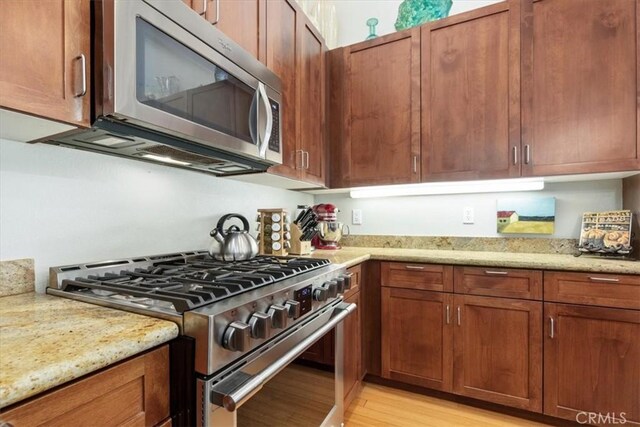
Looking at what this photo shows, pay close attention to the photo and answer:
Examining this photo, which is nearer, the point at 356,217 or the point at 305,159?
the point at 305,159

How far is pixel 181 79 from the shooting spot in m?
1.01

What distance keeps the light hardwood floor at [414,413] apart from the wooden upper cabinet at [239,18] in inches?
77.6

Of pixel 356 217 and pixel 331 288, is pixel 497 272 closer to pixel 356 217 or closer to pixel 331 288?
pixel 331 288

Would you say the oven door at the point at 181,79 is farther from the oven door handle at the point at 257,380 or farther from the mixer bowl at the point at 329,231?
the mixer bowl at the point at 329,231

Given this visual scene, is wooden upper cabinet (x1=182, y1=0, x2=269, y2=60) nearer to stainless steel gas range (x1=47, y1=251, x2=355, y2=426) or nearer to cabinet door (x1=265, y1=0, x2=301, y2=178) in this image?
cabinet door (x1=265, y1=0, x2=301, y2=178)

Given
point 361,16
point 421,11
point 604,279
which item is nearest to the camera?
point 604,279

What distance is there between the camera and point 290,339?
3.30ft

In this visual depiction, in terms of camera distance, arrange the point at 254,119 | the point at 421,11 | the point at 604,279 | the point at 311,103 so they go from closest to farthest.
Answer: the point at 254,119 → the point at 604,279 → the point at 311,103 → the point at 421,11

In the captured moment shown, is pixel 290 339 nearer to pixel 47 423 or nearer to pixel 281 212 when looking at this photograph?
pixel 47 423

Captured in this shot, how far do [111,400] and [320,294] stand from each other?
71 centimetres

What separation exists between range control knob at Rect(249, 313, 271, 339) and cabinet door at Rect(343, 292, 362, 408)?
83 cm

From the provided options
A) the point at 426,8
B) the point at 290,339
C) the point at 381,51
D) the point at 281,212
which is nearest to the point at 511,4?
the point at 426,8

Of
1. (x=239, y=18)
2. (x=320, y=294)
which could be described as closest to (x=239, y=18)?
(x=239, y=18)

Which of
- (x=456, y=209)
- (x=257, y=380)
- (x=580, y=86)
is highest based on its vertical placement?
(x=580, y=86)
